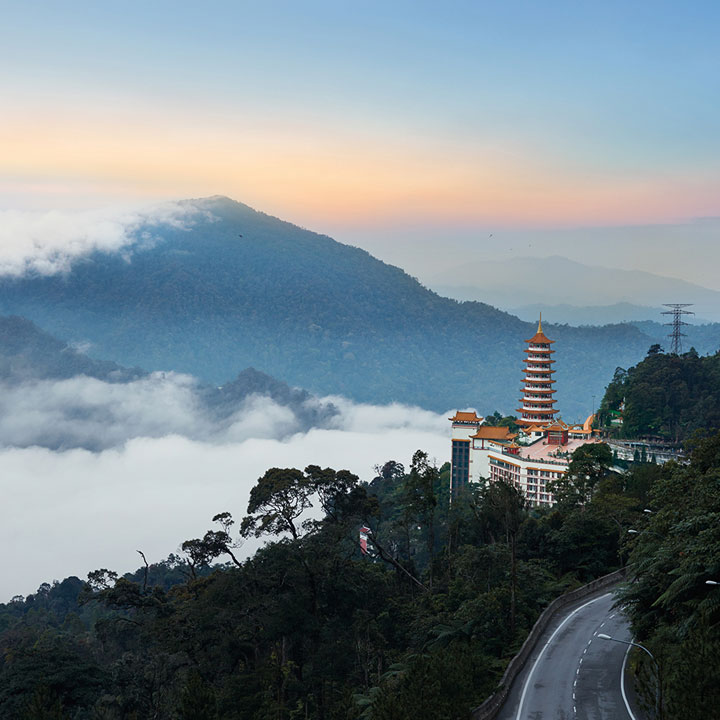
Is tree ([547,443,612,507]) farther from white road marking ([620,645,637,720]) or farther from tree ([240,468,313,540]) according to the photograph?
white road marking ([620,645,637,720])

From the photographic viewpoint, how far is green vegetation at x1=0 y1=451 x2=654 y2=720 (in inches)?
1326

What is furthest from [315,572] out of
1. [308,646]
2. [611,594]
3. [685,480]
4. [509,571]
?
[685,480]

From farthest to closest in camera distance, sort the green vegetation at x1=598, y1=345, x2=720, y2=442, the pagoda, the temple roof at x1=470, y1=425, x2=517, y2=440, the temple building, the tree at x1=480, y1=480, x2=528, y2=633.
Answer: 1. the pagoda
2. the temple roof at x1=470, y1=425, x2=517, y2=440
3. the temple building
4. the green vegetation at x1=598, y1=345, x2=720, y2=442
5. the tree at x1=480, y1=480, x2=528, y2=633

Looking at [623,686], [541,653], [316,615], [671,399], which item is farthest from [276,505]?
[671,399]

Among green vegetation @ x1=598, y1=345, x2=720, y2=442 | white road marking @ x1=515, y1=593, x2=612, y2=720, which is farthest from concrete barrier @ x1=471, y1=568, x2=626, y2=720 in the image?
green vegetation @ x1=598, y1=345, x2=720, y2=442

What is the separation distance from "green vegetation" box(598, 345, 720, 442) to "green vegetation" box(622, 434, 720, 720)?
48.8 metres

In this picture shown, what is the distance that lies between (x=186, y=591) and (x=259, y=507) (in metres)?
7.22

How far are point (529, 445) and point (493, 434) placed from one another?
6.10m

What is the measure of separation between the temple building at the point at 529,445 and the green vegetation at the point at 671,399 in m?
5.94

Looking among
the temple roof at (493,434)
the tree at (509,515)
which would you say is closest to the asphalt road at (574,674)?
the tree at (509,515)

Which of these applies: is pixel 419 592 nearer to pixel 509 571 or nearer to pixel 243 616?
pixel 509 571

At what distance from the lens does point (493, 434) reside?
319 feet

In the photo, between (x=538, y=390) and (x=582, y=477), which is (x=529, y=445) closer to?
(x=538, y=390)

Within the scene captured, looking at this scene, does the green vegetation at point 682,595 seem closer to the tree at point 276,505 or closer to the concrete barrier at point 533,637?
the concrete barrier at point 533,637
